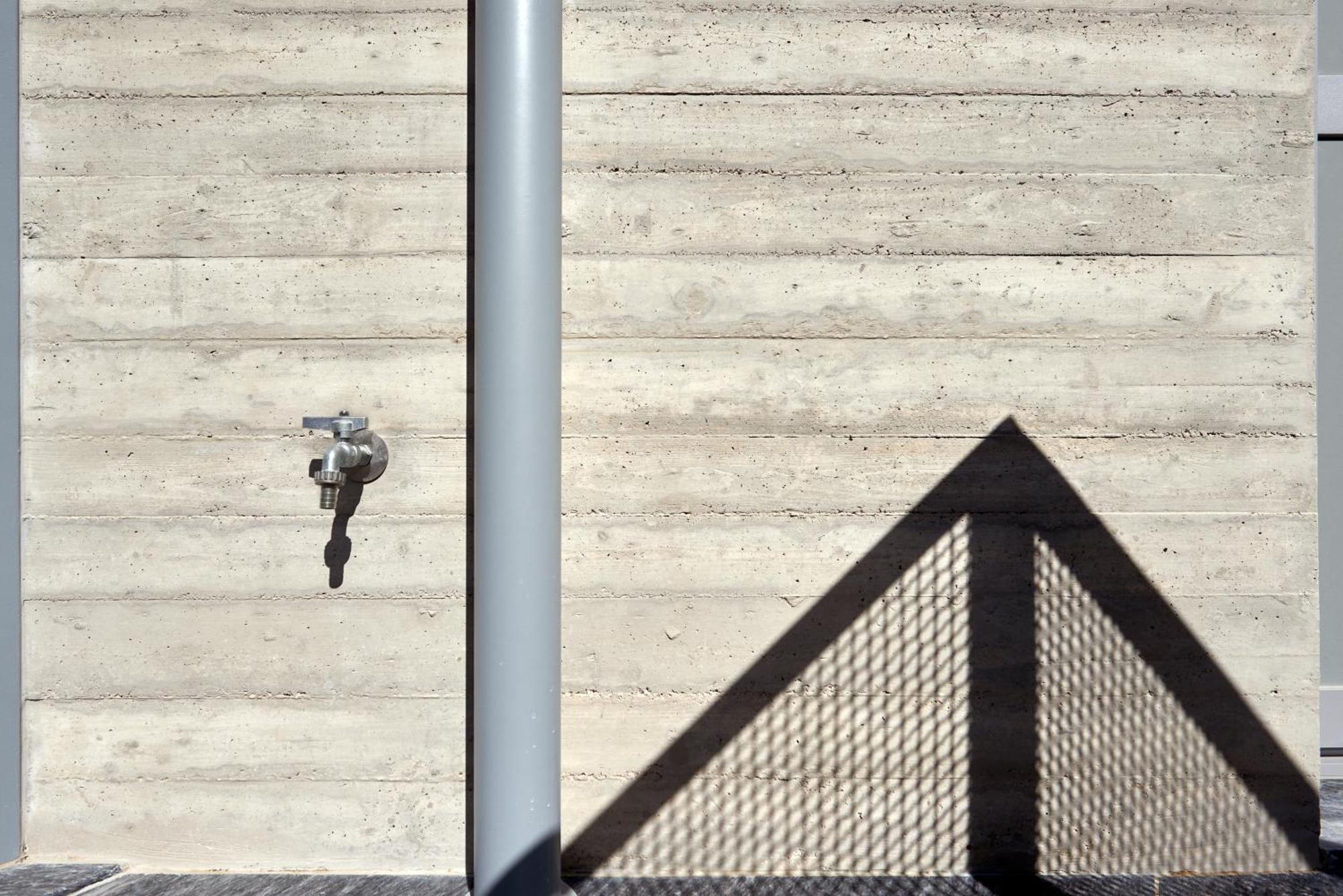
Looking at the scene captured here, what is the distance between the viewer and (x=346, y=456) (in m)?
1.70

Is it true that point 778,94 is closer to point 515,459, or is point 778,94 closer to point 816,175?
point 816,175

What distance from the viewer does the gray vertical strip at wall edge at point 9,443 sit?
1831 mm

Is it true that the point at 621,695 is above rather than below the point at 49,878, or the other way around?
above

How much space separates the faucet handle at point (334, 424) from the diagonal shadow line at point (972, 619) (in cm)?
91

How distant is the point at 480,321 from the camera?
169 cm

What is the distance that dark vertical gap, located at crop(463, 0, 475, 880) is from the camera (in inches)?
72.3

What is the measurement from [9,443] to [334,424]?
747mm

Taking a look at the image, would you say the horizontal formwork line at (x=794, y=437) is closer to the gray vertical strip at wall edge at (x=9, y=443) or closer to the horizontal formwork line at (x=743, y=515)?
the horizontal formwork line at (x=743, y=515)

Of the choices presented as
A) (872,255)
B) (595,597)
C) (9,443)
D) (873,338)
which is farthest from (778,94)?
(9,443)

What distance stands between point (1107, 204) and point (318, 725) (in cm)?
195

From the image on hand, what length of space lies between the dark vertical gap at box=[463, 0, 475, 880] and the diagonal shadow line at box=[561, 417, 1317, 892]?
0.23 metres

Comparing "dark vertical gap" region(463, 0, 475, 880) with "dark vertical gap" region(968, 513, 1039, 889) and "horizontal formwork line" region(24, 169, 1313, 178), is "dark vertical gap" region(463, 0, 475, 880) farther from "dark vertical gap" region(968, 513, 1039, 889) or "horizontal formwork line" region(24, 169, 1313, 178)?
"dark vertical gap" region(968, 513, 1039, 889)

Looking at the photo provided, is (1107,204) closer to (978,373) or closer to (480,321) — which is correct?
(978,373)

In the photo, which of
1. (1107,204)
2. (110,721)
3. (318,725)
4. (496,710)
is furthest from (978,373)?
(110,721)
